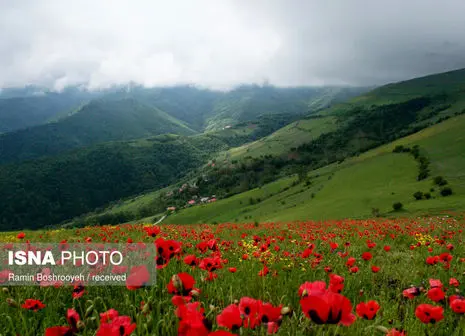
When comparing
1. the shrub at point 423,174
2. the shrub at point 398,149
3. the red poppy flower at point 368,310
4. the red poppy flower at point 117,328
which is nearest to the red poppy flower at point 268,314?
the red poppy flower at point 117,328

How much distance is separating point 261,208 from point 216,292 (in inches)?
3526

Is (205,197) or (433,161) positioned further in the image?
(205,197)

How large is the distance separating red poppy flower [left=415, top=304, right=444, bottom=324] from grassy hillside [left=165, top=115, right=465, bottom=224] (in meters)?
46.5

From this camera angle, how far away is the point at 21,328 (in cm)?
307

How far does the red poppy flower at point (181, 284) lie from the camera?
250 centimetres

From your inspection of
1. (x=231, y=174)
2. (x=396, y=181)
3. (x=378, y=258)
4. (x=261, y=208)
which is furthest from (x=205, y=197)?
(x=378, y=258)

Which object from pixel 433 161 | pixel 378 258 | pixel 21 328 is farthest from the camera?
pixel 433 161

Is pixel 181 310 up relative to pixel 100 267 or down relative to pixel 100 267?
up

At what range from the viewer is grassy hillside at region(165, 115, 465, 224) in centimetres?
5608

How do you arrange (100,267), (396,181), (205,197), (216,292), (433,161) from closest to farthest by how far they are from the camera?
(216,292) < (100,267) < (396,181) < (433,161) < (205,197)

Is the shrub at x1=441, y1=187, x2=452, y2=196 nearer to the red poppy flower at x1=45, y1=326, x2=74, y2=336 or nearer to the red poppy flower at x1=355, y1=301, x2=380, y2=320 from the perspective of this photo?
the red poppy flower at x1=355, y1=301, x2=380, y2=320

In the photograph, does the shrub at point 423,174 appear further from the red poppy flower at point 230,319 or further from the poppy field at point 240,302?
the red poppy flower at point 230,319

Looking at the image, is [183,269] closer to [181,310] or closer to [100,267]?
[100,267]

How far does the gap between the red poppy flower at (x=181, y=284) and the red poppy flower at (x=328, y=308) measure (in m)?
1.02
